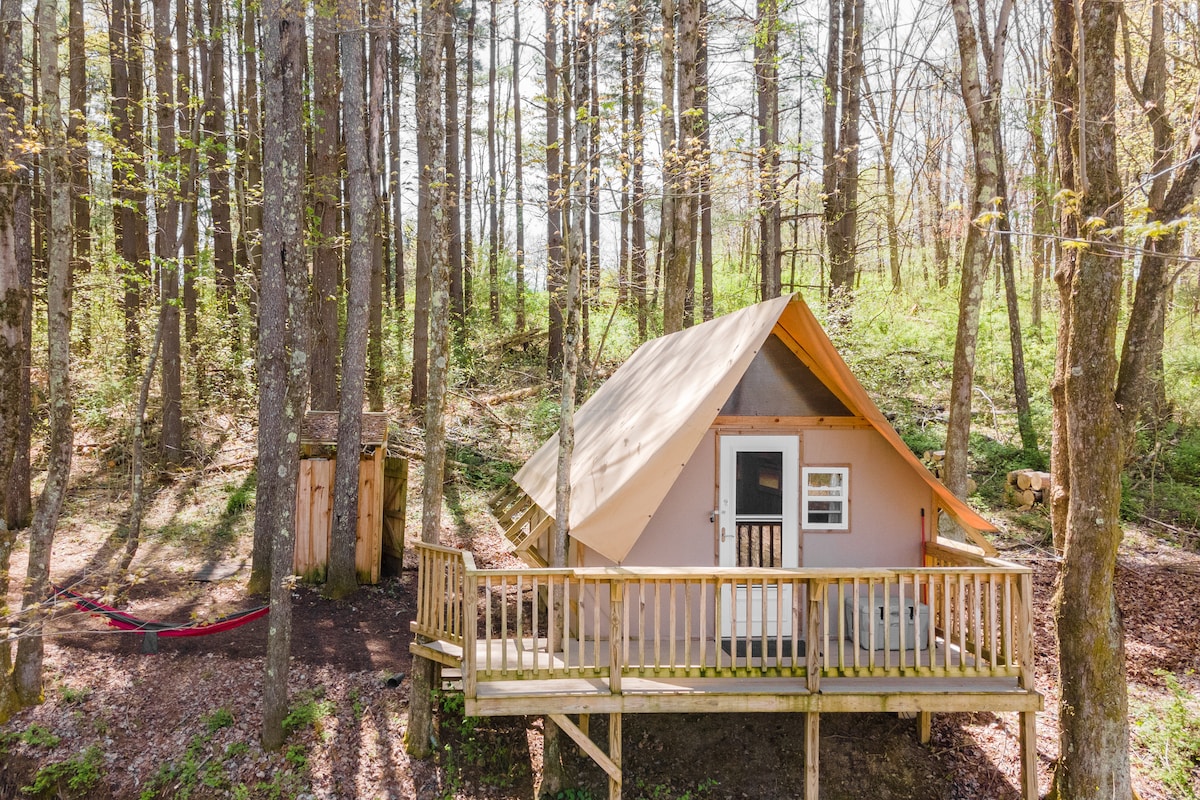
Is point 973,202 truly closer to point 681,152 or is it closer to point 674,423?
point 681,152

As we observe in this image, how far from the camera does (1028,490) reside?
1230cm

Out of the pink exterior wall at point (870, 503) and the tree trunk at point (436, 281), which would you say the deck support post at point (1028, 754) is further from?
the tree trunk at point (436, 281)

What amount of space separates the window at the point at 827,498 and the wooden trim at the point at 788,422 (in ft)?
1.43

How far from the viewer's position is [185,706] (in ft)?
22.7

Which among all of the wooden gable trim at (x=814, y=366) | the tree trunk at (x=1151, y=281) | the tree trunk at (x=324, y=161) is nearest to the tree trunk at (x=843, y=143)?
the tree trunk at (x=1151, y=281)

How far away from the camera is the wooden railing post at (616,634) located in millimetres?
5641

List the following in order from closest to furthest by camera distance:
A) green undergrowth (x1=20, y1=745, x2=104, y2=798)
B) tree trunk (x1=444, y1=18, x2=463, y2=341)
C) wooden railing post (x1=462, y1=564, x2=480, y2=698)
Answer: wooden railing post (x1=462, y1=564, x2=480, y2=698)
green undergrowth (x1=20, y1=745, x2=104, y2=798)
tree trunk (x1=444, y1=18, x2=463, y2=341)

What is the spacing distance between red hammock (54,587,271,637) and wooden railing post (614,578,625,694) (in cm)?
364

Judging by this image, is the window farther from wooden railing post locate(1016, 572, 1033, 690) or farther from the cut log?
the cut log

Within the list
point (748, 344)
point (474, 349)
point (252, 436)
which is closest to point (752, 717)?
point (748, 344)

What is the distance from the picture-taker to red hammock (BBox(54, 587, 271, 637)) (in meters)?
7.28

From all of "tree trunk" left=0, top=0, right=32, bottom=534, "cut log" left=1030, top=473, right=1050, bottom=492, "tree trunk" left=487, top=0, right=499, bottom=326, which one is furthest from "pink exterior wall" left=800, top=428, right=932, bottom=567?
"tree trunk" left=487, top=0, right=499, bottom=326

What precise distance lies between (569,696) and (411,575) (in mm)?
5399

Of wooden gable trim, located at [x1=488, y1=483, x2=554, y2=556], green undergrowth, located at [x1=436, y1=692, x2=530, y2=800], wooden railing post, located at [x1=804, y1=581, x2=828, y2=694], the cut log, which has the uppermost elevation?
the cut log
